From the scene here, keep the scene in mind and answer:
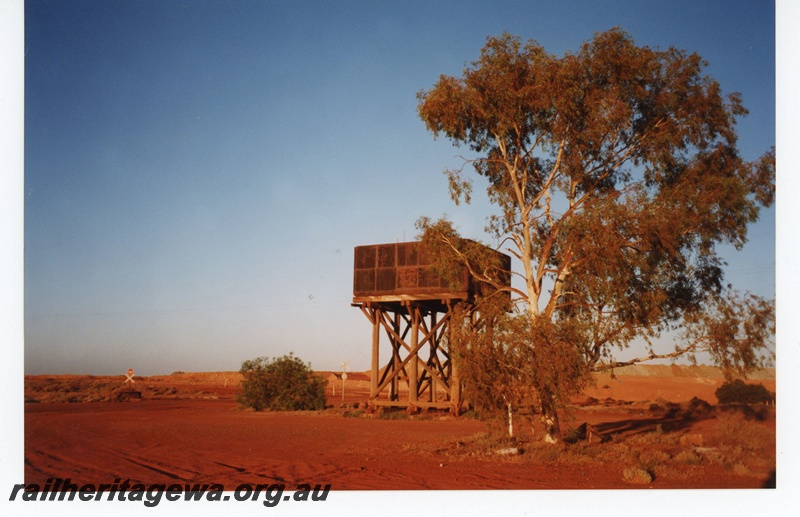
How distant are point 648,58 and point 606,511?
36.3 ft

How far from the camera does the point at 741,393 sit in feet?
142

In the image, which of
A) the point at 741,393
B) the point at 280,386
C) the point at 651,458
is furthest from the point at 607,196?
the point at 741,393

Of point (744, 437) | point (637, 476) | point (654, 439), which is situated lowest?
point (654, 439)

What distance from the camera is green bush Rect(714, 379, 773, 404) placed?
137 feet

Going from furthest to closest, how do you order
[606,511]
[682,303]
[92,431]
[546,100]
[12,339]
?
[92,431] → [682,303] → [546,100] → [12,339] → [606,511]

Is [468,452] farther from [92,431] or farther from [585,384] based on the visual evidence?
[92,431]

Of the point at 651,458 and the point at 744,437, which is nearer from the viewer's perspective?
the point at 651,458

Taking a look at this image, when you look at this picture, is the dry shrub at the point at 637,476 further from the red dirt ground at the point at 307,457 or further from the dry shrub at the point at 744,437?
the dry shrub at the point at 744,437

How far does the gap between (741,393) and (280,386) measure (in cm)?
2784

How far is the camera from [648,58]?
58.5ft

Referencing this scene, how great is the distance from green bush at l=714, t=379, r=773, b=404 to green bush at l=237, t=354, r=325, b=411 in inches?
963

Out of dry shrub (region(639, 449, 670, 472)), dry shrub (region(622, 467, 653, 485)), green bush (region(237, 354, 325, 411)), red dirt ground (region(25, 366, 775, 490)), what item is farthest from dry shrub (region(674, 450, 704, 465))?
green bush (region(237, 354, 325, 411))

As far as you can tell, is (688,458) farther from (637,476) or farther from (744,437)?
(744,437)

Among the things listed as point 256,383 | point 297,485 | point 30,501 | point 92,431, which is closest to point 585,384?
point 297,485
